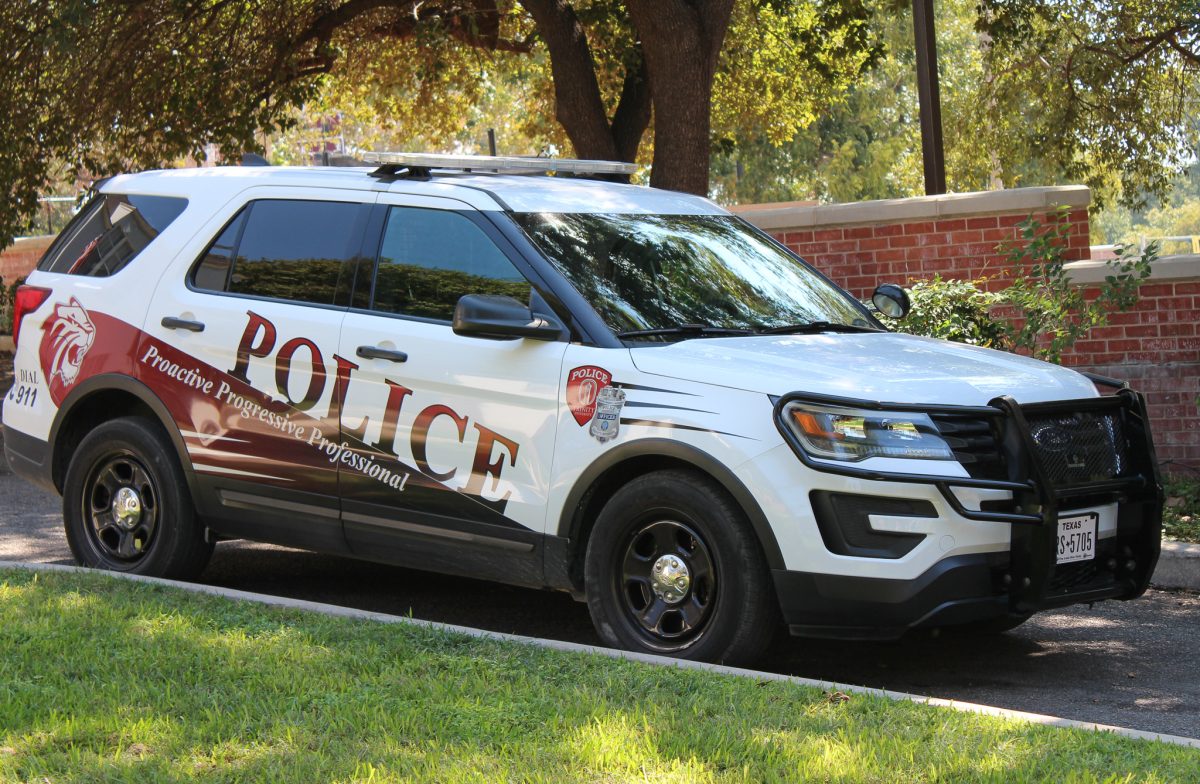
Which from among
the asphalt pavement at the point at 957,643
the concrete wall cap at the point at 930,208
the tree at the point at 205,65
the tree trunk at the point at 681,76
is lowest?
the asphalt pavement at the point at 957,643

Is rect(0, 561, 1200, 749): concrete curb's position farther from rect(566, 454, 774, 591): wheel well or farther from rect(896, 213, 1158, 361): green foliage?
rect(896, 213, 1158, 361): green foliage

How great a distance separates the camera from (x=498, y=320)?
6078 mm

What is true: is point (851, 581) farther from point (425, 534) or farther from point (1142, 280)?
point (1142, 280)

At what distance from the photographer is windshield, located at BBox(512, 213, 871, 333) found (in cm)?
639

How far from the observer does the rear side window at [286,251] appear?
6977 millimetres

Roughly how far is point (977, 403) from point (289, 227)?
330 cm

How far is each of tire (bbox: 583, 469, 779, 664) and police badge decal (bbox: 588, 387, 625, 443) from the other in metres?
0.21

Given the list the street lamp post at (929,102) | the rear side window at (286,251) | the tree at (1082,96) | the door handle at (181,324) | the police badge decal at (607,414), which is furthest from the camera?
the tree at (1082,96)

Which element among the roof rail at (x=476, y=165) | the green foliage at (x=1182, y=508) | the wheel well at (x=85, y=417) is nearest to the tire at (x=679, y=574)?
the roof rail at (x=476, y=165)

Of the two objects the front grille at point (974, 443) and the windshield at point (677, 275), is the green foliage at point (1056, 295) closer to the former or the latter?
→ the windshield at point (677, 275)

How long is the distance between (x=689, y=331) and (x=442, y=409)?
1061 mm

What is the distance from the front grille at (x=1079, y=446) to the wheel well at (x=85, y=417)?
4.33m

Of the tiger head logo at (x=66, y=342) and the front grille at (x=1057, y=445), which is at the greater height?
the tiger head logo at (x=66, y=342)

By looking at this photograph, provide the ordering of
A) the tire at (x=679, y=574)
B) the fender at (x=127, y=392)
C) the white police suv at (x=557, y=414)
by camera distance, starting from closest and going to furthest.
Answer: the white police suv at (x=557, y=414), the tire at (x=679, y=574), the fender at (x=127, y=392)
